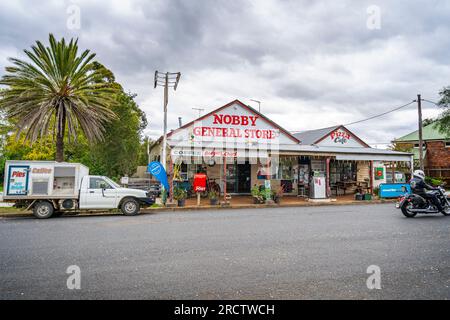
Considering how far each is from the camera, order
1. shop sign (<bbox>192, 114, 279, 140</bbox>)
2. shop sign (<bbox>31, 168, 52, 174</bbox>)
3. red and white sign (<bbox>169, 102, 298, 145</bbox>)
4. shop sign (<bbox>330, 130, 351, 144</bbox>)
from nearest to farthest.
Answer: shop sign (<bbox>31, 168, 52, 174</bbox>)
red and white sign (<bbox>169, 102, 298, 145</bbox>)
shop sign (<bbox>192, 114, 279, 140</bbox>)
shop sign (<bbox>330, 130, 351, 144</bbox>)

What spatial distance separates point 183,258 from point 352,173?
800 inches

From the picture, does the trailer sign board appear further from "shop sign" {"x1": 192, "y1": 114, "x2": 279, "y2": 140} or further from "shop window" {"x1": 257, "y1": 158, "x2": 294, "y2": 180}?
"shop window" {"x1": 257, "y1": 158, "x2": 294, "y2": 180}

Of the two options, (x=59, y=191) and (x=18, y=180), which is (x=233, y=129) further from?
(x=18, y=180)

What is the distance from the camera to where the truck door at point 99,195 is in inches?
455

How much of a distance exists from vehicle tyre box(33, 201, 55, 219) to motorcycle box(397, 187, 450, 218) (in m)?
13.5

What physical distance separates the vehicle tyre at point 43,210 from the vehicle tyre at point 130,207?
2.71m

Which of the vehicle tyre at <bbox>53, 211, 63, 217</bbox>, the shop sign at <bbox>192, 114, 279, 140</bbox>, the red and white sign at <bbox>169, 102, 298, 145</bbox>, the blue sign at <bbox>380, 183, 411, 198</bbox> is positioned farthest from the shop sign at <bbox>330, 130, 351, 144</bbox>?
the vehicle tyre at <bbox>53, 211, 63, 217</bbox>

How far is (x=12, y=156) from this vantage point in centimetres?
3064

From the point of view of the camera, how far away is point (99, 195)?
1165 cm

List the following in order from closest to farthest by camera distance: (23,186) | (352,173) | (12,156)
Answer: (23,186) → (352,173) → (12,156)

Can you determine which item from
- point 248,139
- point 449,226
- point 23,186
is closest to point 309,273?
point 449,226

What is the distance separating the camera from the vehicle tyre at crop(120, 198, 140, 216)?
1181cm

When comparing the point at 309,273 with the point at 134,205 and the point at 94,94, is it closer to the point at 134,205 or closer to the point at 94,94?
the point at 134,205

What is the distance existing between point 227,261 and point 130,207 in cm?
791
